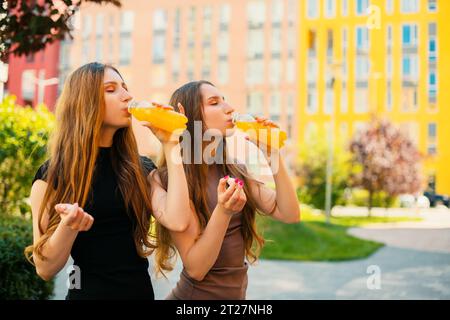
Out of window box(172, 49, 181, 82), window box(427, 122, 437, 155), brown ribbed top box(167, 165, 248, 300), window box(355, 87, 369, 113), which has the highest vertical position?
window box(172, 49, 181, 82)

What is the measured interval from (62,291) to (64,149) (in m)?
4.72

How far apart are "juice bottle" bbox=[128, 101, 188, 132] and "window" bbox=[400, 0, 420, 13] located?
135ft

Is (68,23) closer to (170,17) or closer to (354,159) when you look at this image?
(354,159)

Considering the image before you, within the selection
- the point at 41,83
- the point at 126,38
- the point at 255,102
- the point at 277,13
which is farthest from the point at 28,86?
the point at 277,13

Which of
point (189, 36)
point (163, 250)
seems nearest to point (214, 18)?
point (189, 36)

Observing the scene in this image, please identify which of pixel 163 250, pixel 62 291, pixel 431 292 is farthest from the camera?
pixel 431 292

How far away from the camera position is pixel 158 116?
1.80 m

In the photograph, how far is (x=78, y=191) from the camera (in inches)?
74.9

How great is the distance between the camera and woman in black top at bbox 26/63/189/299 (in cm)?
187

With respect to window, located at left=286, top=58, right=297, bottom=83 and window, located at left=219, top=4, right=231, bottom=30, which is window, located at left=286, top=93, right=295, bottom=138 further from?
window, located at left=219, top=4, right=231, bottom=30

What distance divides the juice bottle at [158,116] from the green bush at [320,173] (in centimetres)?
2167

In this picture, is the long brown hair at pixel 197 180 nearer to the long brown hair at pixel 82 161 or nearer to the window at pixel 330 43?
the long brown hair at pixel 82 161

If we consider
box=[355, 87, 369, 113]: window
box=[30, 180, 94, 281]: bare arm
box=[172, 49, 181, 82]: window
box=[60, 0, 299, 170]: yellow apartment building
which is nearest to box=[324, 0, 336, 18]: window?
box=[60, 0, 299, 170]: yellow apartment building

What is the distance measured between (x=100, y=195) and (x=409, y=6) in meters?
41.6
